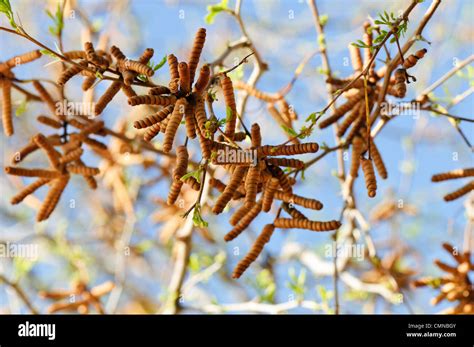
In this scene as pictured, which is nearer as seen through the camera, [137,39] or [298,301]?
[298,301]

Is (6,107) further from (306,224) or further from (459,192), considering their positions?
(459,192)

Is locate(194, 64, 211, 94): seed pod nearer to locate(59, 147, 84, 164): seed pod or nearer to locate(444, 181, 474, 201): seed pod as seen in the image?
locate(59, 147, 84, 164): seed pod

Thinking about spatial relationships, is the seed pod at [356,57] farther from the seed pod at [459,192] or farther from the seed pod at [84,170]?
the seed pod at [84,170]

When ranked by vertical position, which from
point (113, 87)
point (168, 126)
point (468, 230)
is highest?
point (113, 87)

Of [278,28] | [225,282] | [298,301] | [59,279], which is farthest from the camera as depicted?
[278,28]

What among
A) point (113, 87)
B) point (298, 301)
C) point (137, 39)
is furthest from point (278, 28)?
point (113, 87)
